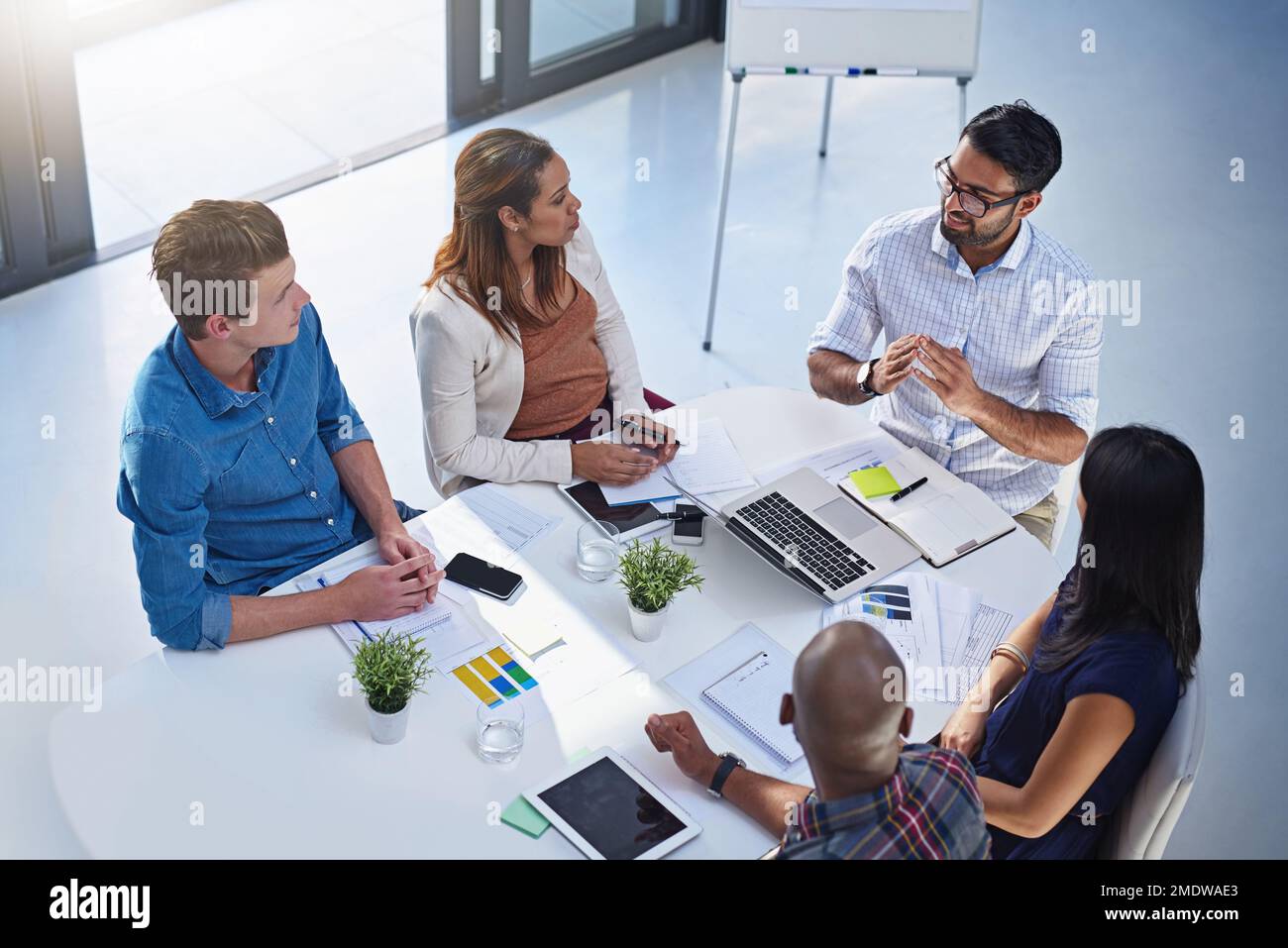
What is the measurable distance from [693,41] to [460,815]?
4757 mm

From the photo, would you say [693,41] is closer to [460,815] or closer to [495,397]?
[495,397]

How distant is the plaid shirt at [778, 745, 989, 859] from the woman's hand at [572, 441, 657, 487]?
1048 mm

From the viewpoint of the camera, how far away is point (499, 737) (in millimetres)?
2324

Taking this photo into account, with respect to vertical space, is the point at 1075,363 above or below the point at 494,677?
above

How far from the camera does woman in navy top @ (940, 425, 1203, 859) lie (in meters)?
2.19

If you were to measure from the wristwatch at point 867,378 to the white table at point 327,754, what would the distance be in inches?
27.4

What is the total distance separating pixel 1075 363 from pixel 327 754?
1.81 m

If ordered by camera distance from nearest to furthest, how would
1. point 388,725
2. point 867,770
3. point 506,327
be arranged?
1. point 867,770
2. point 388,725
3. point 506,327

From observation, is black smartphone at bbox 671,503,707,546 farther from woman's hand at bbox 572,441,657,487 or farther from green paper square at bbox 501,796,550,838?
green paper square at bbox 501,796,550,838

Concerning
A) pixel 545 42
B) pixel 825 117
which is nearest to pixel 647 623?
pixel 825 117

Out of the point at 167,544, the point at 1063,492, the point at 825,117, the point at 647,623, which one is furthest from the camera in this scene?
the point at 825,117

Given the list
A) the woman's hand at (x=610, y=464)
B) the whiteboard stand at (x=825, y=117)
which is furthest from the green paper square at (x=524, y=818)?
the whiteboard stand at (x=825, y=117)

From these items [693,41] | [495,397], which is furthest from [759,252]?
[495,397]

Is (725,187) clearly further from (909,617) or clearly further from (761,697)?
(761,697)
